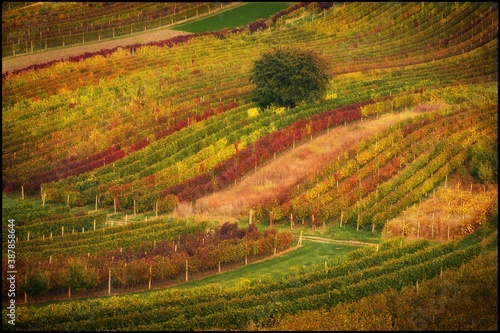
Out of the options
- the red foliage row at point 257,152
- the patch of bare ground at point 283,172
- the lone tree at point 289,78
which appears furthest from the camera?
the lone tree at point 289,78

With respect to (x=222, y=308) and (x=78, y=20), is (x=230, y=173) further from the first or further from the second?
(x=78, y=20)

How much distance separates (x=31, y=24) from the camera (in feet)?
268

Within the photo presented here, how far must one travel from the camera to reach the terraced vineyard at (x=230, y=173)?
35781mm

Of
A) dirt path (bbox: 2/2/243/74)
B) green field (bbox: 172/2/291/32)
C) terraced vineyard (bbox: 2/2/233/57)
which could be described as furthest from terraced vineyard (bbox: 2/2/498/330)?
terraced vineyard (bbox: 2/2/233/57)

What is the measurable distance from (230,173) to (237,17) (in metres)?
41.0

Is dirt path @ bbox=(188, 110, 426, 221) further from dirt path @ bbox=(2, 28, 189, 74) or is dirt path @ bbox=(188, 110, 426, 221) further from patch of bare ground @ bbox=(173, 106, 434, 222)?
dirt path @ bbox=(2, 28, 189, 74)

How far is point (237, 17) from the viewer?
8856cm

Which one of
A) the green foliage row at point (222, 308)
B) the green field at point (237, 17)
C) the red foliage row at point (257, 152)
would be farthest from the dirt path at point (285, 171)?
the green field at point (237, 17)

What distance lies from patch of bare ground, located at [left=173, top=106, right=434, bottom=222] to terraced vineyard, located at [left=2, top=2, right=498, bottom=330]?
27 centimetres

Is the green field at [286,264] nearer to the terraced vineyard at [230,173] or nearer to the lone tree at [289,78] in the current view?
the terraced vineyard at [230,173]

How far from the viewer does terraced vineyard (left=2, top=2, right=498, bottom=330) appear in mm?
35781

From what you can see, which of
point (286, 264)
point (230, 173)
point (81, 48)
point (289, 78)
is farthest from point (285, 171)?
point (81, 48)

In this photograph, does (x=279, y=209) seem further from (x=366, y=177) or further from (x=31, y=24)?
(x=31, y=24)

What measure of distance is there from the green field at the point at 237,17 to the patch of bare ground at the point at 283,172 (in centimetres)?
3127
